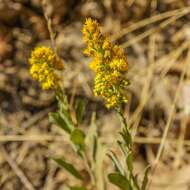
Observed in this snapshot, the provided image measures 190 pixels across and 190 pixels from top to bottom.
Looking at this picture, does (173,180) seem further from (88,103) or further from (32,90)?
(32,90)

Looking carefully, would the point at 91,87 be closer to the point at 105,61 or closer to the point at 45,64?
the point at 45,64

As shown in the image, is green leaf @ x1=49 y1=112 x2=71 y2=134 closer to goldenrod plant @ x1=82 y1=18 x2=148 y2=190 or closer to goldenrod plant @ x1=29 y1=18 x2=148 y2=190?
goldenrod plant @ x1=29 y1=18 x2=148 y2=190

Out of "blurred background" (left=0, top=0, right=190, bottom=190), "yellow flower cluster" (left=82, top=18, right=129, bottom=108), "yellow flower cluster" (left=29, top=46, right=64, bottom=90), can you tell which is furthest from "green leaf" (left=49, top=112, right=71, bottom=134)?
"blurred background" (left=0, top=0, right=190, bottom=190)

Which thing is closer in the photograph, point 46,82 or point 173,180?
point 46,82

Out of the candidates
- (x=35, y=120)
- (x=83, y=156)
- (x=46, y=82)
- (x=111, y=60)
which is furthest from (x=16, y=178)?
(x=111, y=60)

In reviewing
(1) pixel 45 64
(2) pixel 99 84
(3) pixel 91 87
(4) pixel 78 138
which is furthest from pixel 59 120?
(3) pixel 91 87

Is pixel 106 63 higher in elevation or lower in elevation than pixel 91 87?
higher

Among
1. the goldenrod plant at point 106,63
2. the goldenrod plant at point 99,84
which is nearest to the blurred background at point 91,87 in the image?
the goldenrod plant at point 99,84
